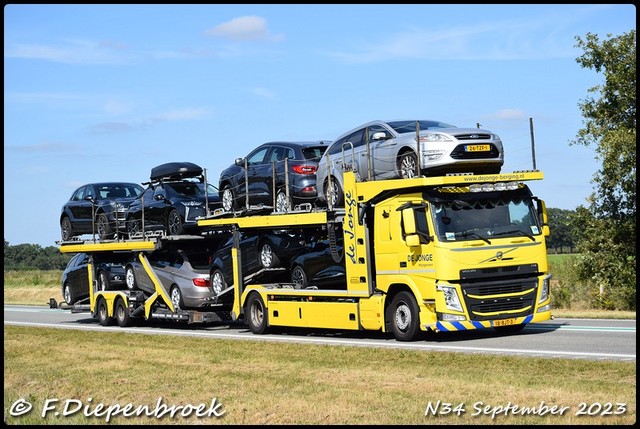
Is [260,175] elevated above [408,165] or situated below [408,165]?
above

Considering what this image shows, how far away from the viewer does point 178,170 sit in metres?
24.9

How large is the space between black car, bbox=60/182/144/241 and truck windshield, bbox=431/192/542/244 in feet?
39.0

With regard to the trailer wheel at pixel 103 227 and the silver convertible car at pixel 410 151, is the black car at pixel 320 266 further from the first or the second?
the trailer wheel at pixel 103 227

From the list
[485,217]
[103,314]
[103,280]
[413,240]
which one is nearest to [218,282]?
[103,314]

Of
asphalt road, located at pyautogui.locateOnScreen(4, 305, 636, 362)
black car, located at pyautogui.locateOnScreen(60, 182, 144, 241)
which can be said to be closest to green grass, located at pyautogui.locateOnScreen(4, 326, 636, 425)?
asphalt road, located at pyautogui.locateOnScreen(4, 305, 636, 362)

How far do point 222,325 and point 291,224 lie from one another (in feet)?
20.0

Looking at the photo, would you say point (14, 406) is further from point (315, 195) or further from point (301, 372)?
point (315, 195)

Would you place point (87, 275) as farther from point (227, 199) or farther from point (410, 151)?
point (410, 151)

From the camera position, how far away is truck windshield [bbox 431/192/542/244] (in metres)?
17.7

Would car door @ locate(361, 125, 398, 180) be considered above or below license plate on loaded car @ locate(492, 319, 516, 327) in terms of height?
above

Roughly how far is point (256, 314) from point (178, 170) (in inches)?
179

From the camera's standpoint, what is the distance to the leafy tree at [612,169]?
1357 inches

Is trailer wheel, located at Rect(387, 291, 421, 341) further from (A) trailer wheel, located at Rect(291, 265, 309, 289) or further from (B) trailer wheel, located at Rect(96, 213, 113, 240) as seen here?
(B) trailer wheel, located at Rect(96, 213, 113, 240)

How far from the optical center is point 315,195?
21.1m
